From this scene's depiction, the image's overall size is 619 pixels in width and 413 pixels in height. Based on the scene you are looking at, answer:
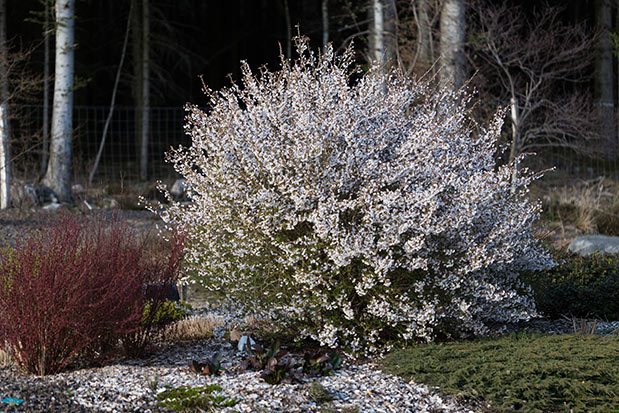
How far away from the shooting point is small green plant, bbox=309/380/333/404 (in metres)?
3.83

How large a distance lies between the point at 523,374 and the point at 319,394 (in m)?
1.20

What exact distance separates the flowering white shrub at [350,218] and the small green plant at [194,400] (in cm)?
97

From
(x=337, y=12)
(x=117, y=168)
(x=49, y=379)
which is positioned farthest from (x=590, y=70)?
(x=49, y=379)

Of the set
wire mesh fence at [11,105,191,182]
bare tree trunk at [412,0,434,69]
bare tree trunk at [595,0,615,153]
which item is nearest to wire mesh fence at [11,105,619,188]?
wire mesh fence at [11,105,191,182]

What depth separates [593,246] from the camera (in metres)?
8.77

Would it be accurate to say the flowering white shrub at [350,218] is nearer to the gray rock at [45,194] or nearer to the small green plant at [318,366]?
the small green plant at [318,366]

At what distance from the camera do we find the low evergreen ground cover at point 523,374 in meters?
3.89

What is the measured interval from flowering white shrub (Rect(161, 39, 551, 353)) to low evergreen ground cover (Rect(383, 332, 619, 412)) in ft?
1.04

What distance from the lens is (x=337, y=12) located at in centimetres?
2083

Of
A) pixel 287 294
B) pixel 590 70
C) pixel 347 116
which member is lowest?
pixel 287 294

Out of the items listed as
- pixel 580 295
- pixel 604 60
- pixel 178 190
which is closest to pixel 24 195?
pixel 178 190

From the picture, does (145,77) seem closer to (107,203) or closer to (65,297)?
(107,203)

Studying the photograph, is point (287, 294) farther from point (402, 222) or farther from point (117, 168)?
point (117, 168)

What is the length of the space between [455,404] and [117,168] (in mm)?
16401
